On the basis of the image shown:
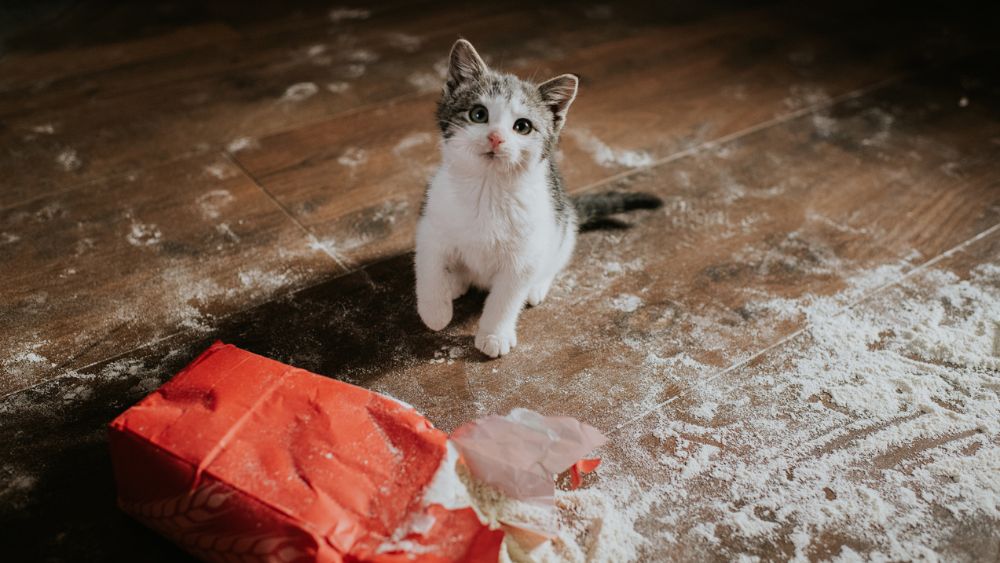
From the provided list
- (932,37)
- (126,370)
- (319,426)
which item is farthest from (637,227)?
(932,37)

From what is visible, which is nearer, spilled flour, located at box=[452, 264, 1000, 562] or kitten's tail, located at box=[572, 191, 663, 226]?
spilled flour, located at box=[452, 264, 1000, 562]

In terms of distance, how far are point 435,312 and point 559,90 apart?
1.56 ft

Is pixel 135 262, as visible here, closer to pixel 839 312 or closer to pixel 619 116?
pixel 619 116

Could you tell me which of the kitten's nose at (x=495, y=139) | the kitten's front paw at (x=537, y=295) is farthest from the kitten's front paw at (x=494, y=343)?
the kitten's nose at (x=495, y=139)

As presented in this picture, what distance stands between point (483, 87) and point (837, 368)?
34.3 inches

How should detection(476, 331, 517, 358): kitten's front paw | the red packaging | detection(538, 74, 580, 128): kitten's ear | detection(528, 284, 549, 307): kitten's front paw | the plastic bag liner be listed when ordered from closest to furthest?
the red packaging < the plastic bag liner < detection(538, 74, 580, 128): kitten's ear < detection(476, 331, 517, 358): kitten's front paw < detection(528, 284, 549, 307): kitten's front paw

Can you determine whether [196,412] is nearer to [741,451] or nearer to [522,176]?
[522,176]

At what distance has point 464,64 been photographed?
135cm

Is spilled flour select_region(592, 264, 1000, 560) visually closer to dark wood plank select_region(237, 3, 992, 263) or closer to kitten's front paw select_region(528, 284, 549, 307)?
kitten's front paw select_region(528, 284, 549, 307)

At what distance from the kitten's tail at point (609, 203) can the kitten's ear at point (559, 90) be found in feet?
1.31

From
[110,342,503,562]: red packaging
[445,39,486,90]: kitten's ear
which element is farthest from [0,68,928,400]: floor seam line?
[445,39,486,90]: kitten's ear

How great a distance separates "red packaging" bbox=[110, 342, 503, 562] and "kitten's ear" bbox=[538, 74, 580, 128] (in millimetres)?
621

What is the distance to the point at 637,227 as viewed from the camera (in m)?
1.87

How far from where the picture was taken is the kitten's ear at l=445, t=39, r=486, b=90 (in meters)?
1.33
